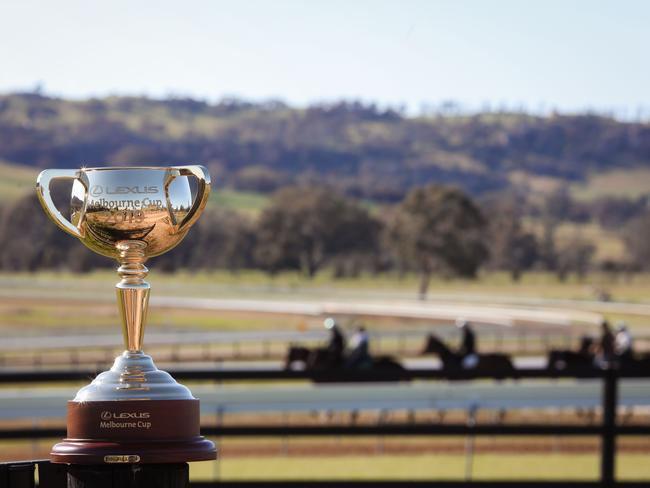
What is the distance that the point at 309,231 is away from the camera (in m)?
105

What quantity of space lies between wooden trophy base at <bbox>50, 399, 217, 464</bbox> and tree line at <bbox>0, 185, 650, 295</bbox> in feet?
290

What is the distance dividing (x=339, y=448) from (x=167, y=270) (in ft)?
309

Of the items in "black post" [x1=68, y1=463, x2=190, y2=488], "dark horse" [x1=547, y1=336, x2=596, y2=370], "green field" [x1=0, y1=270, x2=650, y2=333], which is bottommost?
"green field" [x1=0, y1=270, x2=650, y2=333]

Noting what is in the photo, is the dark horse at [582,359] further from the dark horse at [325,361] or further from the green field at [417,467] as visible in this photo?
the green field at [417,467]

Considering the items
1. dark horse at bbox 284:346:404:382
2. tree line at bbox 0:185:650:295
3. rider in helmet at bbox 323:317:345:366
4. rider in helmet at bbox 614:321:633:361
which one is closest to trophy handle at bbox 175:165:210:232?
dark horse at bbox 284:346:404:382

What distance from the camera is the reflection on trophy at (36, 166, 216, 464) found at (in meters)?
3.21

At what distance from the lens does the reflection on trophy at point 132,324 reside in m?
3.21

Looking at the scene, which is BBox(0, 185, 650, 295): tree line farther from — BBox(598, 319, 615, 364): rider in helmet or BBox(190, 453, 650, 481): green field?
BBox(190, 453, 650, 481): green field

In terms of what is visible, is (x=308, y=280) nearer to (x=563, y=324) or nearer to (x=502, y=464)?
(x=563, y=324)

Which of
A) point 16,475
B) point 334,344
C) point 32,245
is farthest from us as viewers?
point 32,245

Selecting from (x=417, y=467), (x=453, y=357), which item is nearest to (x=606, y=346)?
(x=453, y=357)

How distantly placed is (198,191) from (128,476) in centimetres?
81

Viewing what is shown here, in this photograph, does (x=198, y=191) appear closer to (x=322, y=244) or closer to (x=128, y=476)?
(x=128, y=476)

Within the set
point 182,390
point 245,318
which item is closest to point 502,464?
point 182,390
